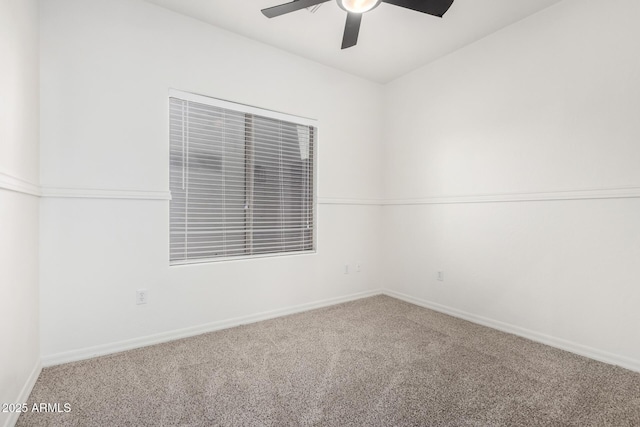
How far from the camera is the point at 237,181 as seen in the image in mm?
2887

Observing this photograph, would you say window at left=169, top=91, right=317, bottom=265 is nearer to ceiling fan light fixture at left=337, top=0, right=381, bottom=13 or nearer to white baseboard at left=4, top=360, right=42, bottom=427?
white baseboard at left=4, top=360, right=42, bottom=427

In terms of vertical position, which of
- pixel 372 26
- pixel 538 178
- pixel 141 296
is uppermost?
pixel 372 26

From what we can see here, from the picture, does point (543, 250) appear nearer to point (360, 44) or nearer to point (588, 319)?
point (588, 319)

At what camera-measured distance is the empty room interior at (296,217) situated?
1.69 metres

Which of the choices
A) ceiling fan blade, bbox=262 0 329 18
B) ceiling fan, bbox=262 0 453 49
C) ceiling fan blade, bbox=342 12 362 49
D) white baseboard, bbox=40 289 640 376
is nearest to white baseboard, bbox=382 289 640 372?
white baseboard, bbox=40 289 640 376

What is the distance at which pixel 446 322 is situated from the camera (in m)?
2.88

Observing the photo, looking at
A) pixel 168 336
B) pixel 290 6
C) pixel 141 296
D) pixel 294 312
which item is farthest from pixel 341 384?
pixel 290 6

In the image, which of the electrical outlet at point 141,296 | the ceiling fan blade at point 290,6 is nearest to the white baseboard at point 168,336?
the electrical outlet at point 141,296

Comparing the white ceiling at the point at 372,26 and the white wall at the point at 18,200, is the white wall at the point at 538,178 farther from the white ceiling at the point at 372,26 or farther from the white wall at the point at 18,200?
the white wall at the point at 18,200

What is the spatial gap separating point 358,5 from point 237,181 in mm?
1726

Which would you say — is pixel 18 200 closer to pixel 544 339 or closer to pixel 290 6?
pixel 290 6

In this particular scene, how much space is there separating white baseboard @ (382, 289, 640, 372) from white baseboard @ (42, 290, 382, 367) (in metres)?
1.13

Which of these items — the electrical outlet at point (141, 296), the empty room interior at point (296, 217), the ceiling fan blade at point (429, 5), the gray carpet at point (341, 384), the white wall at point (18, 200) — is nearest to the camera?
the white wall at point (18, 200)

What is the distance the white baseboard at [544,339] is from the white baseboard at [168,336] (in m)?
1.13
